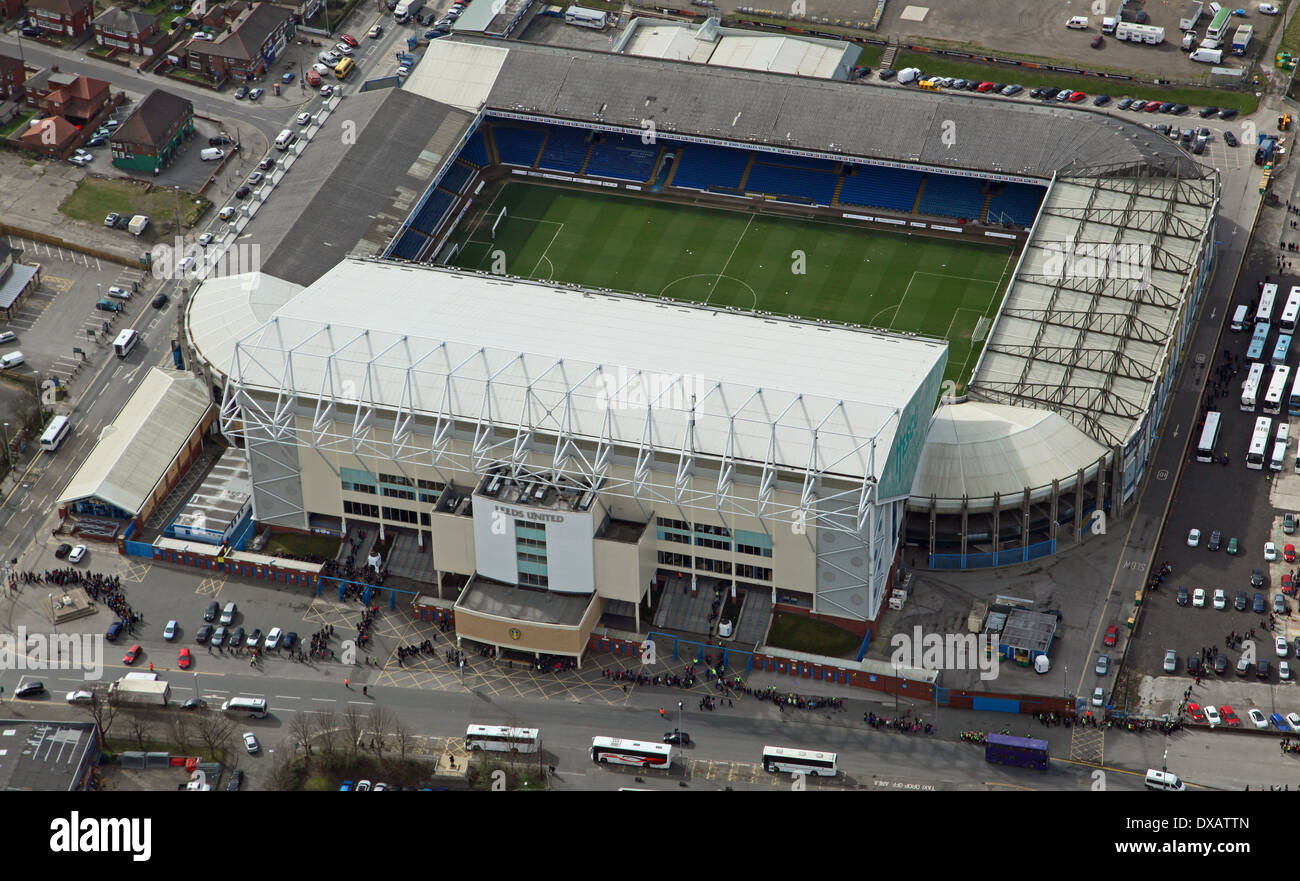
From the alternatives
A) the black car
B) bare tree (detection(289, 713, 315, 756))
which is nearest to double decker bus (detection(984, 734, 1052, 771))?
bare tree (detection(289, 713, 315, 756))

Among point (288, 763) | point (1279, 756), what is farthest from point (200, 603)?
point (1279, 756)

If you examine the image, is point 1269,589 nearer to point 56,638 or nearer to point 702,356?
point 702,356

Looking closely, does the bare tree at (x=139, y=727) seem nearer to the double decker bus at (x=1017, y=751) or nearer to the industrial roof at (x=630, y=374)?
the industrial roof at (x=630, y=374)

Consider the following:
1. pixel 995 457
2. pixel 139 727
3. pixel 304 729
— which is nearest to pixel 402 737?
pixel 304 729

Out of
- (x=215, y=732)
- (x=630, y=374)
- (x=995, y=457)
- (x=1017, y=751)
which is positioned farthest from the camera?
(x=995, y=457)

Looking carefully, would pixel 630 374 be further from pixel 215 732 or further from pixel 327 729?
pixel 215 732

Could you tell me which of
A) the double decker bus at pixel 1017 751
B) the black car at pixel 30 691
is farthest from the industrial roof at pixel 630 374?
the black car at pixel 30 691

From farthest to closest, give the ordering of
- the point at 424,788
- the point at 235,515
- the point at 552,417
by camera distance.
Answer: the point at 235,515
the point at 552,417
the point at 424,788
